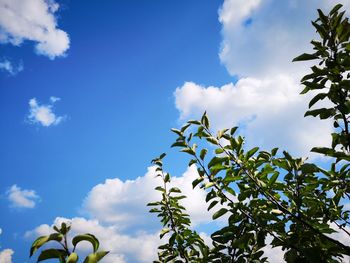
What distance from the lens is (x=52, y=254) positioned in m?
1.85

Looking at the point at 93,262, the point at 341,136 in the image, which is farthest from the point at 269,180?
the point at 93,262

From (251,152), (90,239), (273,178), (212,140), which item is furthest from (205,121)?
(90,239)

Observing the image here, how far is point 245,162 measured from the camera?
438 cm

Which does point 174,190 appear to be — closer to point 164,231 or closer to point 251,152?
point 164,231

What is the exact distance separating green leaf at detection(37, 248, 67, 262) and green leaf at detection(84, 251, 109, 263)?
0.16 m

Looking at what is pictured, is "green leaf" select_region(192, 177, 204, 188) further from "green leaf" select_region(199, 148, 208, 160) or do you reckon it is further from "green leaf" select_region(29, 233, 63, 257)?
"green leaf" select_region(29, 233, 63, 257)

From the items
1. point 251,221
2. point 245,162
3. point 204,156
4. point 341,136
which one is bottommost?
point 251,221

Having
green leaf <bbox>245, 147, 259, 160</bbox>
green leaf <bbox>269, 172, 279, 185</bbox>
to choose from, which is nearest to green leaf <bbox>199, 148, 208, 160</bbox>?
green leaf <bbox>245, 147, 259, 160</bbox>

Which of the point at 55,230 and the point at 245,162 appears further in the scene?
the point at 245,162

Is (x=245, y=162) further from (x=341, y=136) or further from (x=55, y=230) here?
(x=55, y=230)

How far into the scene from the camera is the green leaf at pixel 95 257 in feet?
5.84

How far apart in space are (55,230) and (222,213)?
2.86 metres

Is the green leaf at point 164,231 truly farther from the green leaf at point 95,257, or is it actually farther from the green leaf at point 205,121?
the green leaf at point 95,257

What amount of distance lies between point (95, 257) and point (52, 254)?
26cm
